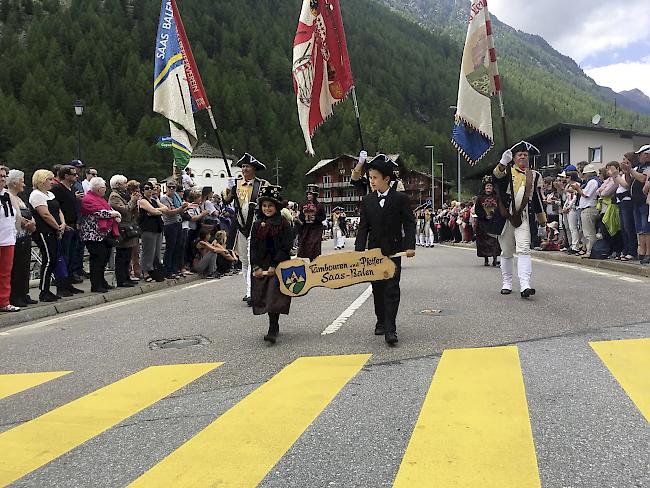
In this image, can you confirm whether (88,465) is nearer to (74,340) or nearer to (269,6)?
(74,340)

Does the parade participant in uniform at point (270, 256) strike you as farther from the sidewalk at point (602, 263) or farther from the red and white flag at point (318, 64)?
the sidewalk at point (602, 263)

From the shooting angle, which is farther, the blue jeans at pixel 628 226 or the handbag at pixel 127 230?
the blue jeans at pixel 628 226

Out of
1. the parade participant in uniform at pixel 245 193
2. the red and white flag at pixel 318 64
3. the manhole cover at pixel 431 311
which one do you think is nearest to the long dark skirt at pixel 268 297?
the manhole cover at pixel 431 311

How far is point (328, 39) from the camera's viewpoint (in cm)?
871

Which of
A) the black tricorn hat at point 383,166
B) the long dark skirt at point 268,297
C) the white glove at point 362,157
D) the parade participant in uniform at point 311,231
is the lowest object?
the long dark skirt at point 268,297

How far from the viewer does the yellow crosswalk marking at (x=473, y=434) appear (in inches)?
115

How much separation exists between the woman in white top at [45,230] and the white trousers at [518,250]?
685 cm

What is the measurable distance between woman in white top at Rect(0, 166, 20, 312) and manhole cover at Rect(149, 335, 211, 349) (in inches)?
122

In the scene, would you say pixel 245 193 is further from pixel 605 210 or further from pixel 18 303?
pixel 605 210

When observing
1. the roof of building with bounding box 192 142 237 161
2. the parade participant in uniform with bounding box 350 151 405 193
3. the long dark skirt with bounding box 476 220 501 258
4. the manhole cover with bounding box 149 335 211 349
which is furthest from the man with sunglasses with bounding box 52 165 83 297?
the roof of building with bounding box 192 142 237 161

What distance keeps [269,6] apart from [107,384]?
17981 centimetres

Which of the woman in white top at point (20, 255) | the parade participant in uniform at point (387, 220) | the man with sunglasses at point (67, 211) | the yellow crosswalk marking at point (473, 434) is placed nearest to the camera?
the yellow crosswalk marking at point (473, 434)

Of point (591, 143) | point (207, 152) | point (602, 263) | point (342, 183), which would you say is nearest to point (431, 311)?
point (602, 263)

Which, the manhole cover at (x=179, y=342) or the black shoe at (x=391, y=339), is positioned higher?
the black shoe at (x=391, y=339)
